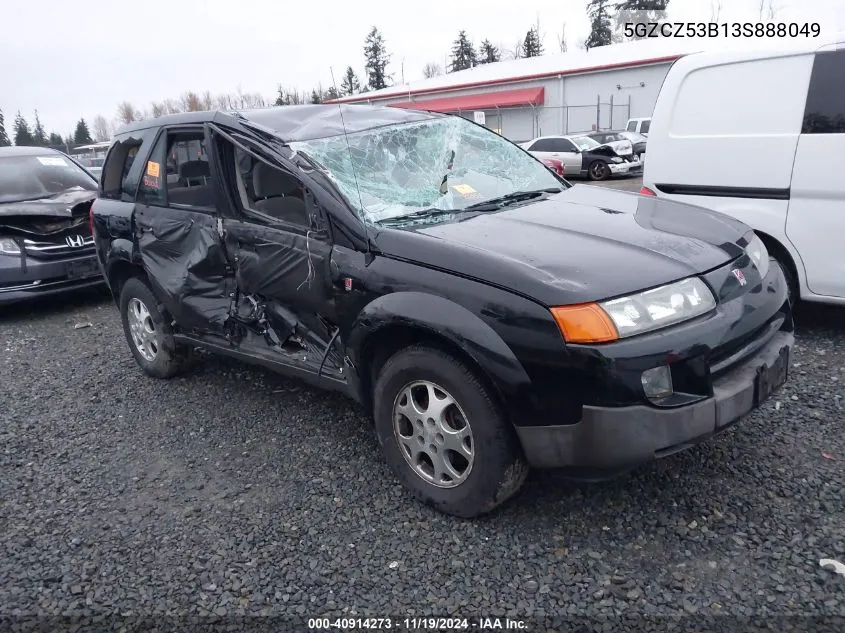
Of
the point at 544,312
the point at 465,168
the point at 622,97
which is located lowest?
the point at 622,97

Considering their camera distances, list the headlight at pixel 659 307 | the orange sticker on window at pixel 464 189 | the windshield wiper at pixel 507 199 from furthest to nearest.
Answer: the orange sticker on window at pixel 464 189 < the windshield wiper at pixel 507 199 < the headlight at pixel 659 307

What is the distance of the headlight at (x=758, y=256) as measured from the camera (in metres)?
3.12

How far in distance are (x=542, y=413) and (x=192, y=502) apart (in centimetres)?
184

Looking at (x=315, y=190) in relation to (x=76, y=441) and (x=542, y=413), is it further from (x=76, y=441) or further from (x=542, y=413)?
(x=76, y=441)

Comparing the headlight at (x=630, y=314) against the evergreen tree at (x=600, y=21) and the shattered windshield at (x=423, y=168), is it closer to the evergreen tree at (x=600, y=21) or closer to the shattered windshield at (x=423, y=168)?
the shattered windshield at (x=423, y=168)

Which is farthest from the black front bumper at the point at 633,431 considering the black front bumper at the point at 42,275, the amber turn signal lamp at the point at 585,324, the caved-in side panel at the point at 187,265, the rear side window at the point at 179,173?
the black front bumper at the point at 42,275

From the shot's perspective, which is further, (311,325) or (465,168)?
(465,168)

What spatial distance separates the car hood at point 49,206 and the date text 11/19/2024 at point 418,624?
Result: 244 inches

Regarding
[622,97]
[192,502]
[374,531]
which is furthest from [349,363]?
[622,97]

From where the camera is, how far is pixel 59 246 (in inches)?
281

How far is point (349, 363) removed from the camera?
322 cm

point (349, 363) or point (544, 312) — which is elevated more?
point (544, 312)

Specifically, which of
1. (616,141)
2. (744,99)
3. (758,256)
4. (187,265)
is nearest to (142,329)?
(187,265)

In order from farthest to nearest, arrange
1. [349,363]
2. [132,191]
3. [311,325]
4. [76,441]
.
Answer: [132,191] → [76,441] → [311,325] → [349,363]
